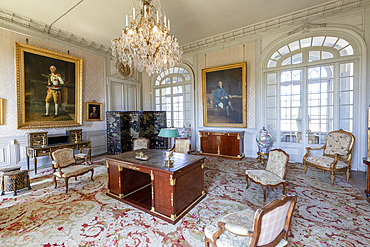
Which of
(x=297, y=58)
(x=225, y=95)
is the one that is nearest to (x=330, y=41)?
(x=297, y=58)

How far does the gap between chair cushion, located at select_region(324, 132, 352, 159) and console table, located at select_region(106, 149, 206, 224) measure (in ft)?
13.2

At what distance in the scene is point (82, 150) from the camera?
5824 millimetres

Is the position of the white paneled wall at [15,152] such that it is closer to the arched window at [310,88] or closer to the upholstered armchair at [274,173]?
the upholstered armchair at [274,173]

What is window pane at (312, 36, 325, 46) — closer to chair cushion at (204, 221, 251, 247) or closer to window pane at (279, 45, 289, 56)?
window pane at (279, 45, 289, 56)

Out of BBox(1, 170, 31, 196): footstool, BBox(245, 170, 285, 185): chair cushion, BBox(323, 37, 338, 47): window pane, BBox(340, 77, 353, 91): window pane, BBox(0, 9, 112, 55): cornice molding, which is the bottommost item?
BBox(1, 170, 31, 196): footstool

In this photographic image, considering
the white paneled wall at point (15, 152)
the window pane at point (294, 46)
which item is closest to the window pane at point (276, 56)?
the window pane at point (294, 46)

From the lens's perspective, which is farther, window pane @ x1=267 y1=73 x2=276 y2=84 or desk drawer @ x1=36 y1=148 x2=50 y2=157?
window pane @ x1=267 y1=73 x2=276 y2=84

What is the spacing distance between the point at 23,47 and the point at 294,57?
877cm

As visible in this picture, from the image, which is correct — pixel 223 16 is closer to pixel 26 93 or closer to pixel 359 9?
pixel 359 9

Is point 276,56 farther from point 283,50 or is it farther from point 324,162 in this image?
point 324,162

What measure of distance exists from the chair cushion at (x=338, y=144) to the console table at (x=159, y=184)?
4015 millimetres

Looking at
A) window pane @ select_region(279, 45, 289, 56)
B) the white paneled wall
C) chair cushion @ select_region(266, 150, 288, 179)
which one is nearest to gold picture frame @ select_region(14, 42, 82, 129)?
the white paneled wall

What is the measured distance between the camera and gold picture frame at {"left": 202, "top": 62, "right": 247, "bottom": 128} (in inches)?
255

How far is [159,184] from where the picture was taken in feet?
9.08
